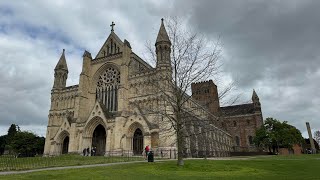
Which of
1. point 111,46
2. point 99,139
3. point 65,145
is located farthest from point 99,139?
point 111,46

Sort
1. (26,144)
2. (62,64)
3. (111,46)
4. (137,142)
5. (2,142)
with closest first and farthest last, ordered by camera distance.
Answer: (137,142), (111,46), (62,64), (26,144), (2,142)

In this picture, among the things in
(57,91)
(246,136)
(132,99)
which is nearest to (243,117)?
(246,136)

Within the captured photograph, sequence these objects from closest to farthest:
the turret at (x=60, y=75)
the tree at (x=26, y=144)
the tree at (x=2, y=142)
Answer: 1. the turret at (x=60, y=75)
2. the tree at (x=26, y=144)
3. the tree at (x=2, y=142)

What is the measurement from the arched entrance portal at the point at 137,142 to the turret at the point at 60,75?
19264mm

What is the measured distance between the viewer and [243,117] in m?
82.3

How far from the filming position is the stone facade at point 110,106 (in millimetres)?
36994

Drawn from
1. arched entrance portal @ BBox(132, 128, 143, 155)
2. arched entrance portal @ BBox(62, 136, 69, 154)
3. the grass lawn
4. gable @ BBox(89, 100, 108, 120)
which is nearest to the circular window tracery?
gable @ BBox(89, 100, 108, 120)

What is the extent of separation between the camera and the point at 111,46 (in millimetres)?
47906

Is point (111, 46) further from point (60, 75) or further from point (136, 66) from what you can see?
point (60, 75)

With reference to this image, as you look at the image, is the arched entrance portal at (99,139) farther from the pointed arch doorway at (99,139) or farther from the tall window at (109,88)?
the tall window at (109,88)

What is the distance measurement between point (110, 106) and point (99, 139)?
568 cm

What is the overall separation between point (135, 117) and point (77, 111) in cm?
1134

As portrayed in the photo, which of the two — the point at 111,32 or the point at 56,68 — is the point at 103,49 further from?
the point at 56,68

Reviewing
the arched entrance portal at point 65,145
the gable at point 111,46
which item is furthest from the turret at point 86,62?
the arched entrance portal at point 65,145
